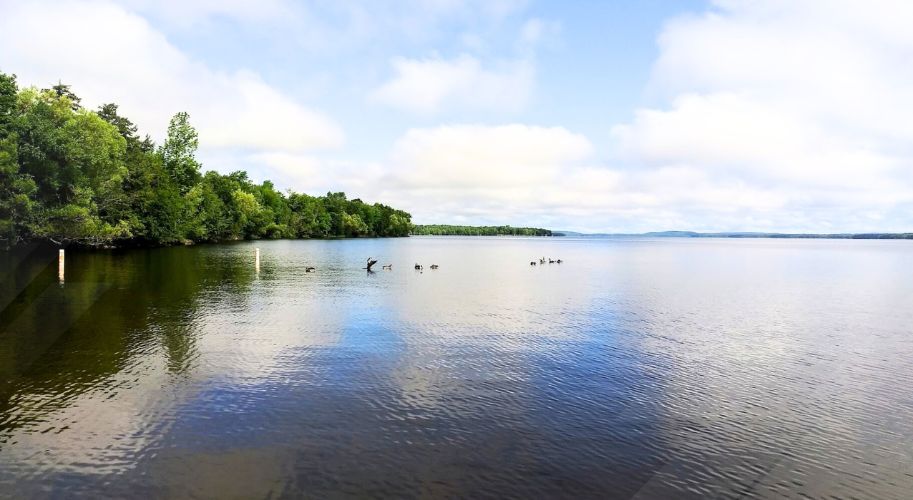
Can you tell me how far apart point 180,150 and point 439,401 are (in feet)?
437

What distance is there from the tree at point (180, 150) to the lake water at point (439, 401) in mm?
96426

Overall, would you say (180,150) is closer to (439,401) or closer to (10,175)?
(10,175)

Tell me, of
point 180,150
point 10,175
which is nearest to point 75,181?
point 10,175

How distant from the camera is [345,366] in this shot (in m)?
22.2

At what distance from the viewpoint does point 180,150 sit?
12750 centimetres

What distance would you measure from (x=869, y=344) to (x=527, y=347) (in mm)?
20920

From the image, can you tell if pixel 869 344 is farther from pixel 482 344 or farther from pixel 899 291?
pixel 899 291

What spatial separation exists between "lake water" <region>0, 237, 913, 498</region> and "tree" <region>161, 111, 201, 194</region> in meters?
96.4

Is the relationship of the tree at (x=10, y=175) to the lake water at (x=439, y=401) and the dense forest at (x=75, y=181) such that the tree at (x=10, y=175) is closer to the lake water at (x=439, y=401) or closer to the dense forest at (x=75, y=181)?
the dense forest at (x=75, y=181)

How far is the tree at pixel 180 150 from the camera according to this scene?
127 meters

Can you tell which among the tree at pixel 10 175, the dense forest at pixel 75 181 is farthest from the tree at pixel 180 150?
the tree at pixel 10 175

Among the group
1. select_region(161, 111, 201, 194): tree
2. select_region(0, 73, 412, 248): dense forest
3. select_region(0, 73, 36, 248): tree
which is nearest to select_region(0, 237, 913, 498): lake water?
select_region(0, 73, 36, 248): tree

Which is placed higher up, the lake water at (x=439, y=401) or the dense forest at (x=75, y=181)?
the dense forest at (x=75, y=181)

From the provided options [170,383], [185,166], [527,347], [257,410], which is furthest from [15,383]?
[185,166]
